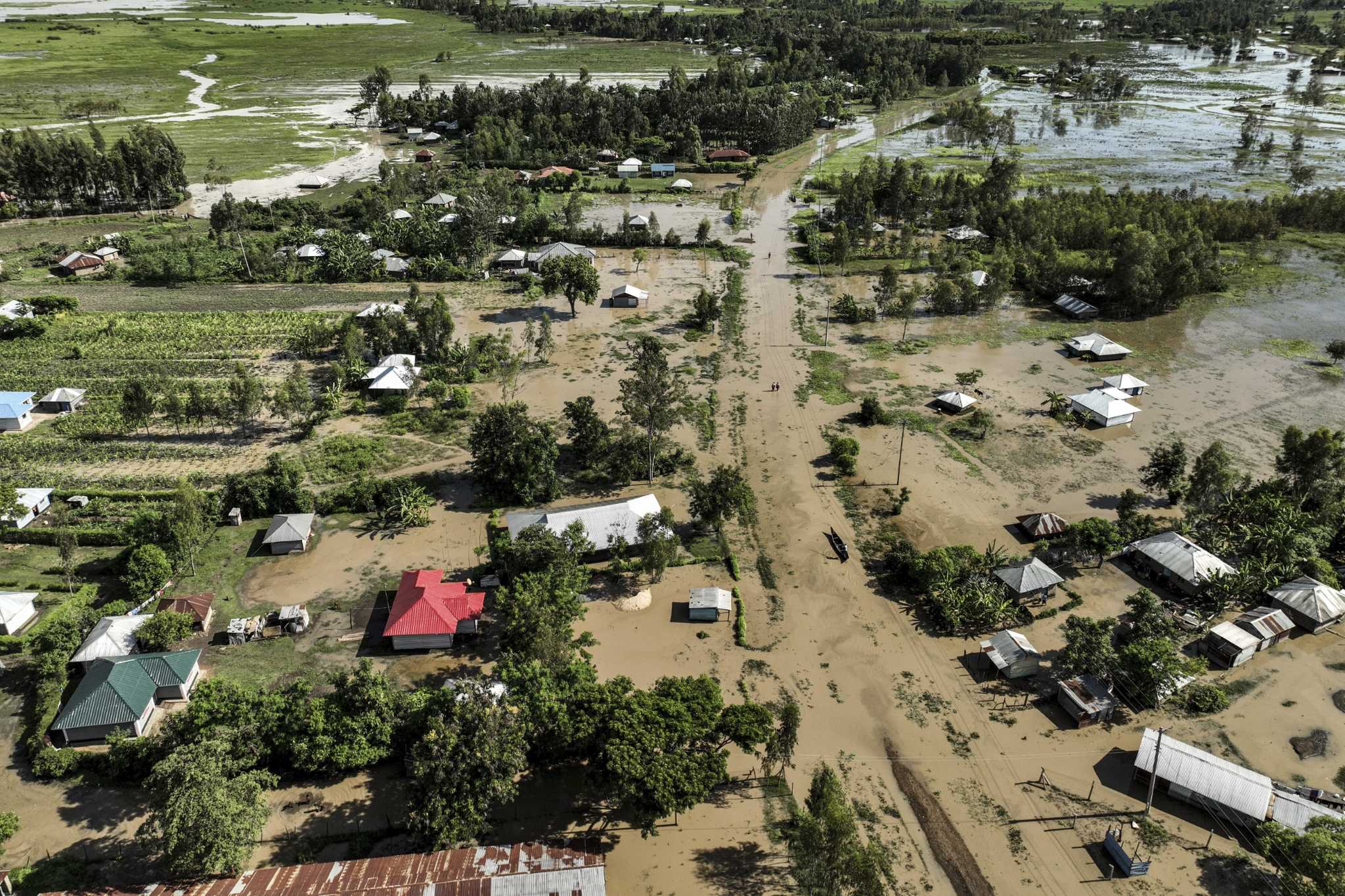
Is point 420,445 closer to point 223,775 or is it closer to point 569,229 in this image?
point 223,775

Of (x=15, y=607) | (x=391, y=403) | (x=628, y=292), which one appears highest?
(x=628, y=292)

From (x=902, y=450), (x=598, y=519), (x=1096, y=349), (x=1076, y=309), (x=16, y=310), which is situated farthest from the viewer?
(x=1076, y=309)

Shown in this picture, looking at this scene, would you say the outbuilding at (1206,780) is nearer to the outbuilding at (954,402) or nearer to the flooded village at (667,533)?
the flooded village at (667,533)

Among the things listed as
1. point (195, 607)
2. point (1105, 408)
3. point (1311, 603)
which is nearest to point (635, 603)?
point (195, 607)

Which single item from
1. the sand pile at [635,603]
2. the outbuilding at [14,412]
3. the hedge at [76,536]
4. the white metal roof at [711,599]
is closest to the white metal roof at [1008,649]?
the white metal roof at [711,599]

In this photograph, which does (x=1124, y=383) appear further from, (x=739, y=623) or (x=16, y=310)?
(x=16, y=310)

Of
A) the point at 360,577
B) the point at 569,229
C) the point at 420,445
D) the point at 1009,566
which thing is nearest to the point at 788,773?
the point at 1009,566
